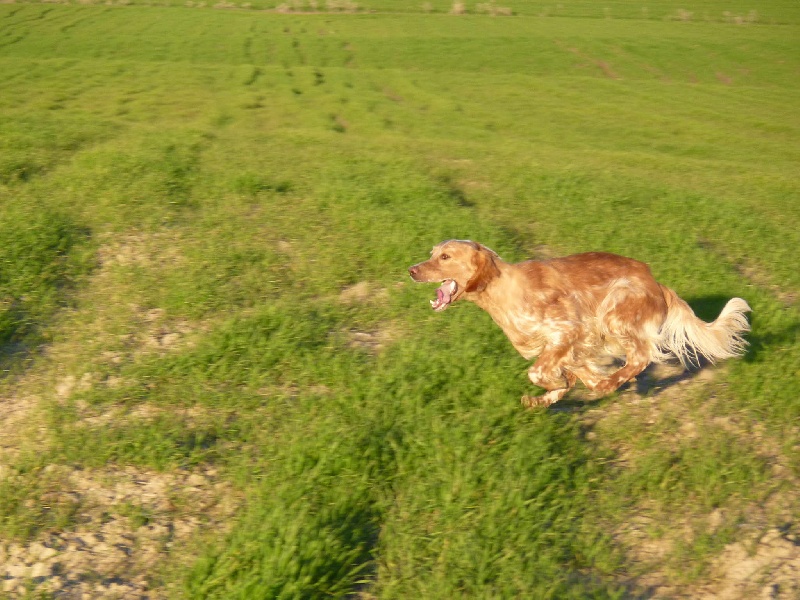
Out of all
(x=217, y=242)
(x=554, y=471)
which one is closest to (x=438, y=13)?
(x=217, y=242)

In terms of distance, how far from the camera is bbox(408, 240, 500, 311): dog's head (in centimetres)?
566

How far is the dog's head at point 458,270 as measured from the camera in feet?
18.6

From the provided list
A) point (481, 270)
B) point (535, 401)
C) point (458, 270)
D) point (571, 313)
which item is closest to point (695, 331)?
point (571, 313)

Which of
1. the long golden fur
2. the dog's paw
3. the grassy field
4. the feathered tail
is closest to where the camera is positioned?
the grassy field

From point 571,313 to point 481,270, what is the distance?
694 millimetres

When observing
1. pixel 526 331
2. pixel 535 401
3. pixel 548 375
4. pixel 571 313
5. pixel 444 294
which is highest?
pixel 444 294

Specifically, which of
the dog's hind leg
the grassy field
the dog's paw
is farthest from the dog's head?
the dog's hind leg

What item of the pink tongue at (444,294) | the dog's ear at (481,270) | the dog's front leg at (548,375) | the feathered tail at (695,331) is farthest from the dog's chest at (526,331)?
the feathered tail at (695,331)

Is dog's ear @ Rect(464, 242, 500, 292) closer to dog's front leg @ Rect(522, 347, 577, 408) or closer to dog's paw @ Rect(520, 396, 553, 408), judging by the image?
dog's front leg @ Rect(522, 347, 577, 408)

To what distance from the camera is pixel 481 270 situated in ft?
18.6

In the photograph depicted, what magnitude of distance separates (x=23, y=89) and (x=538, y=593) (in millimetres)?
21224

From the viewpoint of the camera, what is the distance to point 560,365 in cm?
555

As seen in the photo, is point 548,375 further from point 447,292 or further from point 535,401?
point 447,292

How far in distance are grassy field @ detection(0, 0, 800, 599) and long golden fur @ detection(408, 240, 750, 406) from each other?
0.94 feet
